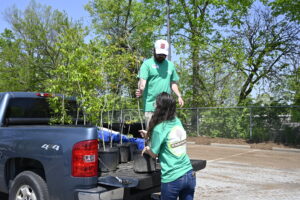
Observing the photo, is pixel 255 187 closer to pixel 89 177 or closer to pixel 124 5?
pixel 89 177

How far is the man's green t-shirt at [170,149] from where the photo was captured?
10.2ft

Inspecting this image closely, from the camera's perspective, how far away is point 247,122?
15750mm

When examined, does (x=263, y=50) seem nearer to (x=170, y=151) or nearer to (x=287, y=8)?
(x=287, y=8)

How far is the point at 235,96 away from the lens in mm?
18016

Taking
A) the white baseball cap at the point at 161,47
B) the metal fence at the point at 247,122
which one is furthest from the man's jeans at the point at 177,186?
the metal fence at the point at 247,122

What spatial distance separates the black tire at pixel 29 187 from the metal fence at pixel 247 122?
12.8m

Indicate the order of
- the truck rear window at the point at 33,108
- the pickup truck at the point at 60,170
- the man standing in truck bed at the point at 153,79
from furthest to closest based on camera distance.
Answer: the truck rear window at the point at 33,108, the man standing in truck bed at the point at 153,79, the pickup truck at the point at 60,170

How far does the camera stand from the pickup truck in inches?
136

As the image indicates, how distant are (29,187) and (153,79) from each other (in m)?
2.11

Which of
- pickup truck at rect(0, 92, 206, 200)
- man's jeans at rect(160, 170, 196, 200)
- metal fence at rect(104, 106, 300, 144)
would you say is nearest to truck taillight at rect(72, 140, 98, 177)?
pickup truck at rect(0, 92, 206, 200)

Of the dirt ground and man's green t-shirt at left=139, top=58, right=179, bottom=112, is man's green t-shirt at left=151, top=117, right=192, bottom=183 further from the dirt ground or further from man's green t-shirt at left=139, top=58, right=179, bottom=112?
the dirt ground

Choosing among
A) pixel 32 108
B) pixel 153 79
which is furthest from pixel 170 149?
pixel 32 108

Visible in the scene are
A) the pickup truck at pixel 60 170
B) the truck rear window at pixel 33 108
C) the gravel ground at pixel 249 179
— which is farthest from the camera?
the gravel ground at pixel 249 179

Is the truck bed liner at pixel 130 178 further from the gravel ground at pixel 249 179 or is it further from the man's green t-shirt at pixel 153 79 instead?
the gravel ground at pixel 249 179
